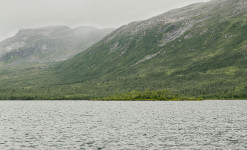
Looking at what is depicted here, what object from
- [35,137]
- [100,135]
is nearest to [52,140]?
[35,137]

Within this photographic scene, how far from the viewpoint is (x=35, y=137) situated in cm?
6209

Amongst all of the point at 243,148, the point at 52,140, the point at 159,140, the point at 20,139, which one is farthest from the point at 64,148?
the point at 243,148

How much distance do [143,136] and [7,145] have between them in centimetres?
3053

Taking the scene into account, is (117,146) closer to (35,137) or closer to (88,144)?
(88,144)

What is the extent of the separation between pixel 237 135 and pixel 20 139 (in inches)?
2045

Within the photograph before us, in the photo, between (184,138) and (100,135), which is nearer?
(184,138)

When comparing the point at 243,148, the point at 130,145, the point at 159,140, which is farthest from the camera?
the point at 159,140

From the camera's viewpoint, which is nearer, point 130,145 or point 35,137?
point 130,145

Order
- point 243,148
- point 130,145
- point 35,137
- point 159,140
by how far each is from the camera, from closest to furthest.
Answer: point 243,148
point 130,145
point 159,140
point 35,137

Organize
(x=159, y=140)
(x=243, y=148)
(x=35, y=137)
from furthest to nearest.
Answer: (x=35, y=137) < (x=159, y=140) < (x=243, y=148)

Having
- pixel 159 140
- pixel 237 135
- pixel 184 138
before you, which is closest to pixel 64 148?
pixel 159 140

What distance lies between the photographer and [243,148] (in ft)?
158

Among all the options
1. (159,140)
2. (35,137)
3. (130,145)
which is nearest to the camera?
(130,145)

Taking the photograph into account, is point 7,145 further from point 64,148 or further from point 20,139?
point 64,148
